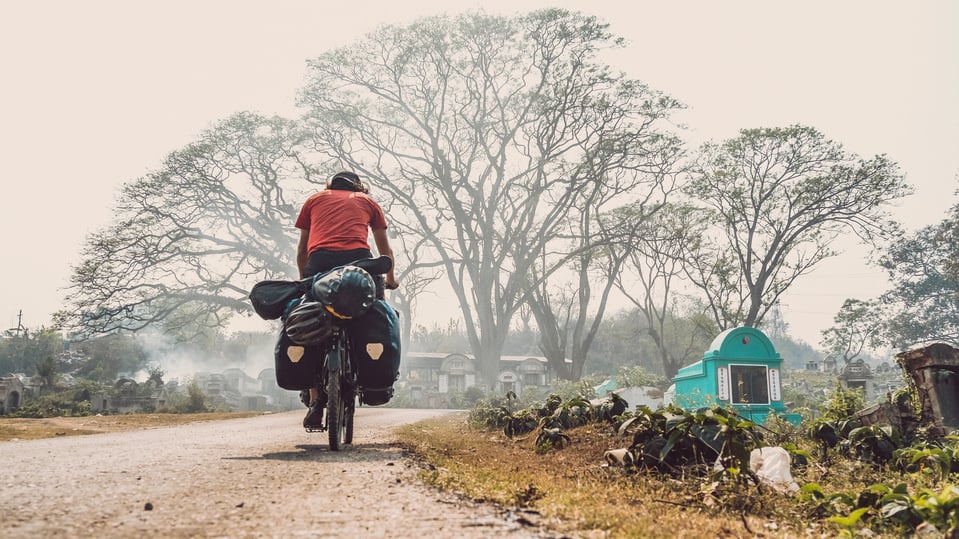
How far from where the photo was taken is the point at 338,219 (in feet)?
15.7

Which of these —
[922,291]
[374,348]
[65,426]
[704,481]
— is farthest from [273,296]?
[922,291]

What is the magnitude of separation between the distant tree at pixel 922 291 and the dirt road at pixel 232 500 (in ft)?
161

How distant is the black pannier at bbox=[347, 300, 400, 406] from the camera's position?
444 cm

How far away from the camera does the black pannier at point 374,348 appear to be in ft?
14.6

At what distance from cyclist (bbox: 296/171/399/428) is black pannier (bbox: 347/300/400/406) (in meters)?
0.36

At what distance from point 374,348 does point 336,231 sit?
3.14 ft

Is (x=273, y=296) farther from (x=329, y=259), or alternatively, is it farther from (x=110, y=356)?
(x=110, y=356)

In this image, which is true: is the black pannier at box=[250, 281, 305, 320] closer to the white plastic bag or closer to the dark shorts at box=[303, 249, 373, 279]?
the dark shorts at box=[303, 249, 373, 279]

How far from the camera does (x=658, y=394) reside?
22547 millimetres

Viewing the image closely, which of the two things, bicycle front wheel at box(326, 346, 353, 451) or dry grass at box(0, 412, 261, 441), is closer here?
bicycle front wheel at box(326, 346, 353, 451)

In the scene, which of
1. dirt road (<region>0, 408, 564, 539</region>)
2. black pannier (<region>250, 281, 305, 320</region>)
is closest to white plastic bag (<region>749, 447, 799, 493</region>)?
dirt road (<region>0, 408, 564, 539</region>)

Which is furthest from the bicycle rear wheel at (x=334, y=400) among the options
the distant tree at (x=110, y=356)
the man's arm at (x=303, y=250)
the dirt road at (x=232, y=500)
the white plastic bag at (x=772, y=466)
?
the distant tree at (x=110, y=356)

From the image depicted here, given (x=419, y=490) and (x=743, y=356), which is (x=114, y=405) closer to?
(x=743, y=356)

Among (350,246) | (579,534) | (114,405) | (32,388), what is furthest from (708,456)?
(32,388)
